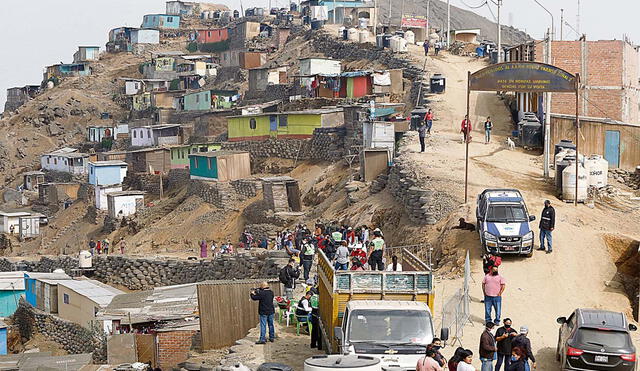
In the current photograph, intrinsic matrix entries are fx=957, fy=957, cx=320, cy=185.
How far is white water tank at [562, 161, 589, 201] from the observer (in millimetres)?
27620

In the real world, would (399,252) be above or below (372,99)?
below

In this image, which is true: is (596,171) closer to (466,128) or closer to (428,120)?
(466,128)

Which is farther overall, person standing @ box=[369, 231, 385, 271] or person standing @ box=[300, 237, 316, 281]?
person standing @ box=[300, 237, 316, 281]

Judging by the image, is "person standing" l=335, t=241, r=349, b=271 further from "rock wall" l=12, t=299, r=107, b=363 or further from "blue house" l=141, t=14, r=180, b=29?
"blue house" l=141, t=14, r=180, b=29

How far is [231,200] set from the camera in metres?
46.0

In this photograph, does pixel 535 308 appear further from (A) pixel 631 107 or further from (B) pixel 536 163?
(A) pixel 631 107

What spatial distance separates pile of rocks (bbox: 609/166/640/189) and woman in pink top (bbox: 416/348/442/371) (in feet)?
67.2

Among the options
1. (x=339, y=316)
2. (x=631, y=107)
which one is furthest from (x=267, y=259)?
(x=631, y=107)

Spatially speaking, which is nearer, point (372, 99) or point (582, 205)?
point (582, 205)

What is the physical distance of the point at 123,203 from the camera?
176 feet

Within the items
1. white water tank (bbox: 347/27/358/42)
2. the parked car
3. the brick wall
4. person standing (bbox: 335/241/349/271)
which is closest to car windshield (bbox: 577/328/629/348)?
the parked car

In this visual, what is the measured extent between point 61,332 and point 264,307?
16.4 m

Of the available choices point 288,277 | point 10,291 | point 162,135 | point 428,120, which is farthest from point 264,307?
point 162,135

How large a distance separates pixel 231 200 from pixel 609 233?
78.8ft
